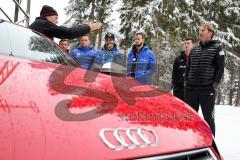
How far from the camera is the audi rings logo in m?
1.84

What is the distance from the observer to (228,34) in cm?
1994

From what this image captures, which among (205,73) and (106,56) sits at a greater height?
(106,56)

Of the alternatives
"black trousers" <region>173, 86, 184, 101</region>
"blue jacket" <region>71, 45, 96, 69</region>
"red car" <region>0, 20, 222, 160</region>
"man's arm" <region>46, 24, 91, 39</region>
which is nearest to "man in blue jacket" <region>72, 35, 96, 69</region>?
"blue jacket" <region>71, 45, 96, 69</region>

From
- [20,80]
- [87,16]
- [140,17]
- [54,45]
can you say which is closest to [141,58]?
[54,45]

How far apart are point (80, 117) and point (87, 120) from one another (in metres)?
0.04

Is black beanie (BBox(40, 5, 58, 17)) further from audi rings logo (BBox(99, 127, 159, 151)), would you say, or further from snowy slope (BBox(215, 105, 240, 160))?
audi rings logo (BBox(99, 127, 159, 151))

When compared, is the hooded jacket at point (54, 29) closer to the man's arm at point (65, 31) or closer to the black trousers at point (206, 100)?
the man's arm at point (65, 31)

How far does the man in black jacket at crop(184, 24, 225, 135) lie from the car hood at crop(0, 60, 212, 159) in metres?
2.95

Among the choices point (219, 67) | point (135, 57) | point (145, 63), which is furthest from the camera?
point (135, 57)

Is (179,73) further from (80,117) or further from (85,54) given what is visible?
(80,117)

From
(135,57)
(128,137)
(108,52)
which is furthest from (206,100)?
(128,137)

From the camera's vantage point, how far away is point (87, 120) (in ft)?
6.45

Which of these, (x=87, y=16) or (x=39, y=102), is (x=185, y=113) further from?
(x=87, y=16)

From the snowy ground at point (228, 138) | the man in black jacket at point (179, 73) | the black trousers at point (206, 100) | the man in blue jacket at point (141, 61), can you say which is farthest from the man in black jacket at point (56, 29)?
the man in black jacket at point (179, 73)
